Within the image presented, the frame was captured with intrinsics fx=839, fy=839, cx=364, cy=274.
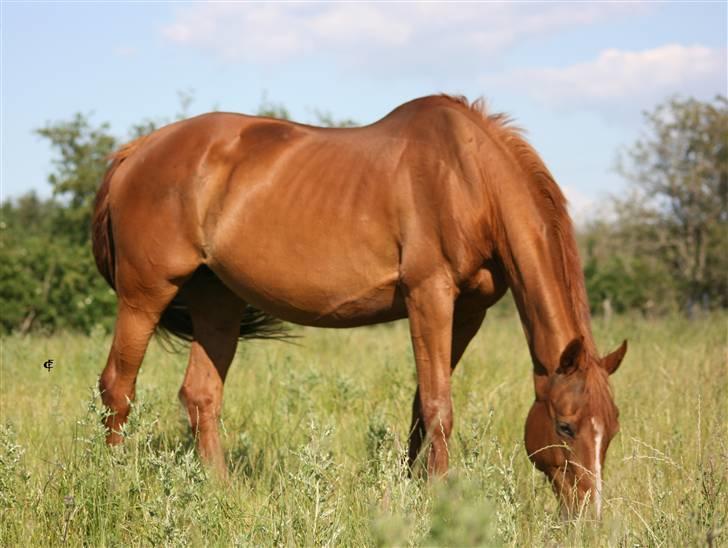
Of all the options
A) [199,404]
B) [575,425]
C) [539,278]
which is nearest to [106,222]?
[199,404]

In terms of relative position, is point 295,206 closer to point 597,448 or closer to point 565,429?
point 565,429

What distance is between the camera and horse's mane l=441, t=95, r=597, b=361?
13.6 ft

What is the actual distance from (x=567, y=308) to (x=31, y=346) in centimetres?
608

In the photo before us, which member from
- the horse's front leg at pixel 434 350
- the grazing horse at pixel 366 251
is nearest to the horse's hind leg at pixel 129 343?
the grazing horse at pixel 366 251

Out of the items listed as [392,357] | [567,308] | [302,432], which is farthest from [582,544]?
[392,357]

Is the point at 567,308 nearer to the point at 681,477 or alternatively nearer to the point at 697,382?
the point at 681,477

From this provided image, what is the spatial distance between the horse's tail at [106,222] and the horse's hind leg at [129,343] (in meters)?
0.37

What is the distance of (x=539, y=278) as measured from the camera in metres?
4.12

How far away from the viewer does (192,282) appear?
5.44 metres

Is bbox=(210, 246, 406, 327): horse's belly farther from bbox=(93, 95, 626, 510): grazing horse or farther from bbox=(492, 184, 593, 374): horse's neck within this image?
bbox=(492, 184, 593, 374): horse's neck

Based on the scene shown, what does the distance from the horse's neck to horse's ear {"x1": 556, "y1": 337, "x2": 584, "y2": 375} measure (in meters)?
0.13

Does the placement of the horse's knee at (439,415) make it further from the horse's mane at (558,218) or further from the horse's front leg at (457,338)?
the horse's mane at (558,218)

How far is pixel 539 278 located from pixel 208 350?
2.32 meters

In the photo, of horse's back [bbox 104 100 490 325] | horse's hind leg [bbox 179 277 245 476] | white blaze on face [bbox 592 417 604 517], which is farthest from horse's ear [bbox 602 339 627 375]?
horse's hind leg [bbox 179 277 245 476]
